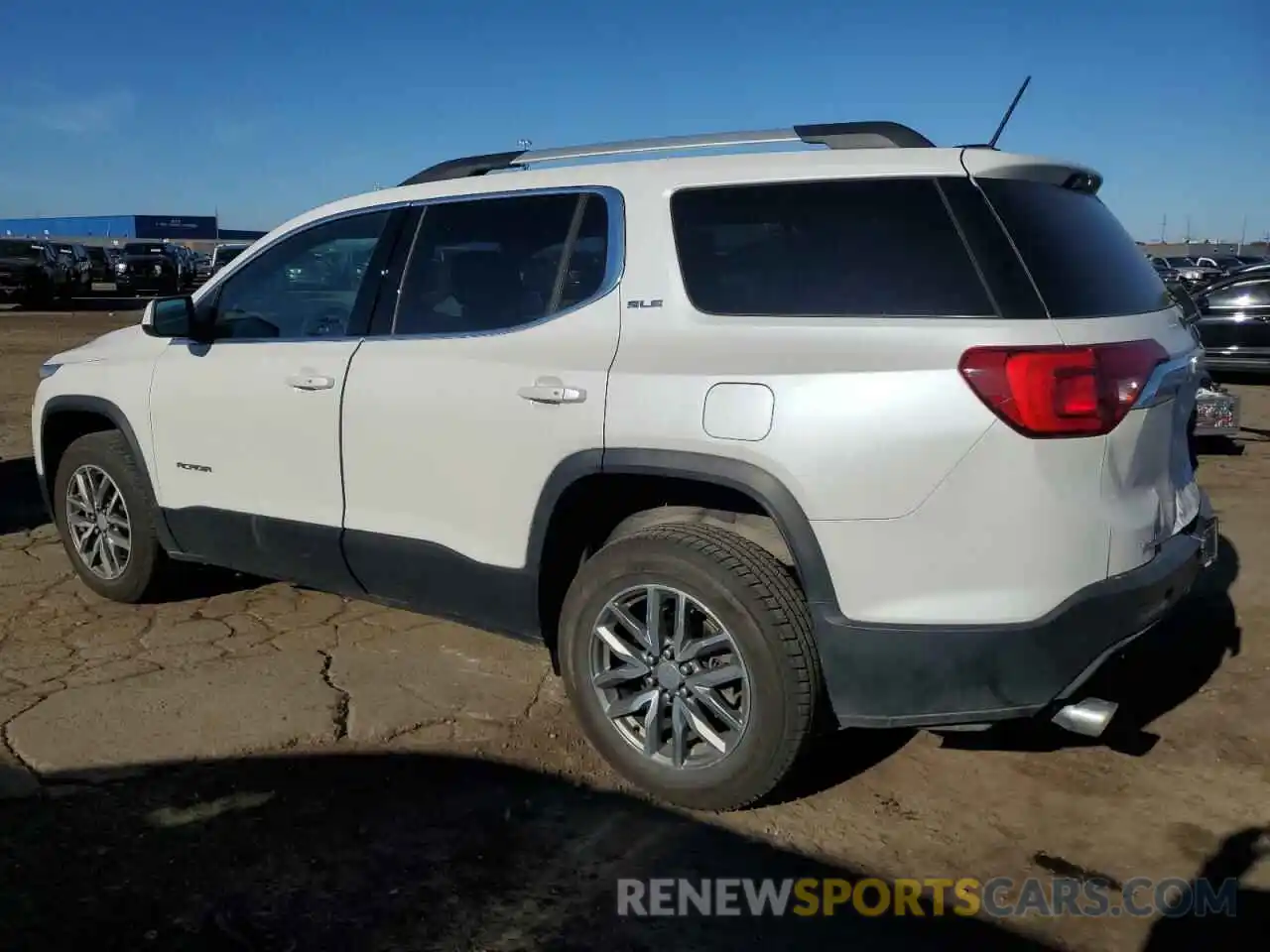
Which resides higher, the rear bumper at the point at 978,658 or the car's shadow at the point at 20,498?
the rear bumper at the point at 978,658

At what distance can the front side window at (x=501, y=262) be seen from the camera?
3.65 meters

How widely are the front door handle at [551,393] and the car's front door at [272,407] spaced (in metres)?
0.89

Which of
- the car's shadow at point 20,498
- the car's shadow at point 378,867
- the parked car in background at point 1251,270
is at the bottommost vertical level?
the car's shadow at point 378,867

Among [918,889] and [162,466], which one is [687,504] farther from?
[162,466]

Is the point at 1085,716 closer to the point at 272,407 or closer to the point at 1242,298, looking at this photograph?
the point at 272,407

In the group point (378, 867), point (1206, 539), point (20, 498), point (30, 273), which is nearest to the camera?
point (378, 867)

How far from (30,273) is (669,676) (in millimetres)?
26134

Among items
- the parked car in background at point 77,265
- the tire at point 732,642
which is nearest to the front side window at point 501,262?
the tire at point 732,642

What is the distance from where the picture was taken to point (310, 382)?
4.15 meters

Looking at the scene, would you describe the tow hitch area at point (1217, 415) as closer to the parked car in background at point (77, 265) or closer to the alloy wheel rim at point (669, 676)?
the alloy wheel rim at point (669, 676)

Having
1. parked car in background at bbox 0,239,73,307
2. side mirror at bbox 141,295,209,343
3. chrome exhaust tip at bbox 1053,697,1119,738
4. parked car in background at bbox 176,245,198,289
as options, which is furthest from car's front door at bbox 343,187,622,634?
parked car in background at bbox 176,245,198,289

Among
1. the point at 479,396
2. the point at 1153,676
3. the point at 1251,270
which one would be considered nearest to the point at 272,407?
the point at 479,396

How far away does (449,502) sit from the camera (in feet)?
12.4

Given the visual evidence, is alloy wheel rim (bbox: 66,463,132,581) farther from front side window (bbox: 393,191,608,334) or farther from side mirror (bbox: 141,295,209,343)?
front side window (bbox: 393,191,608,334)
